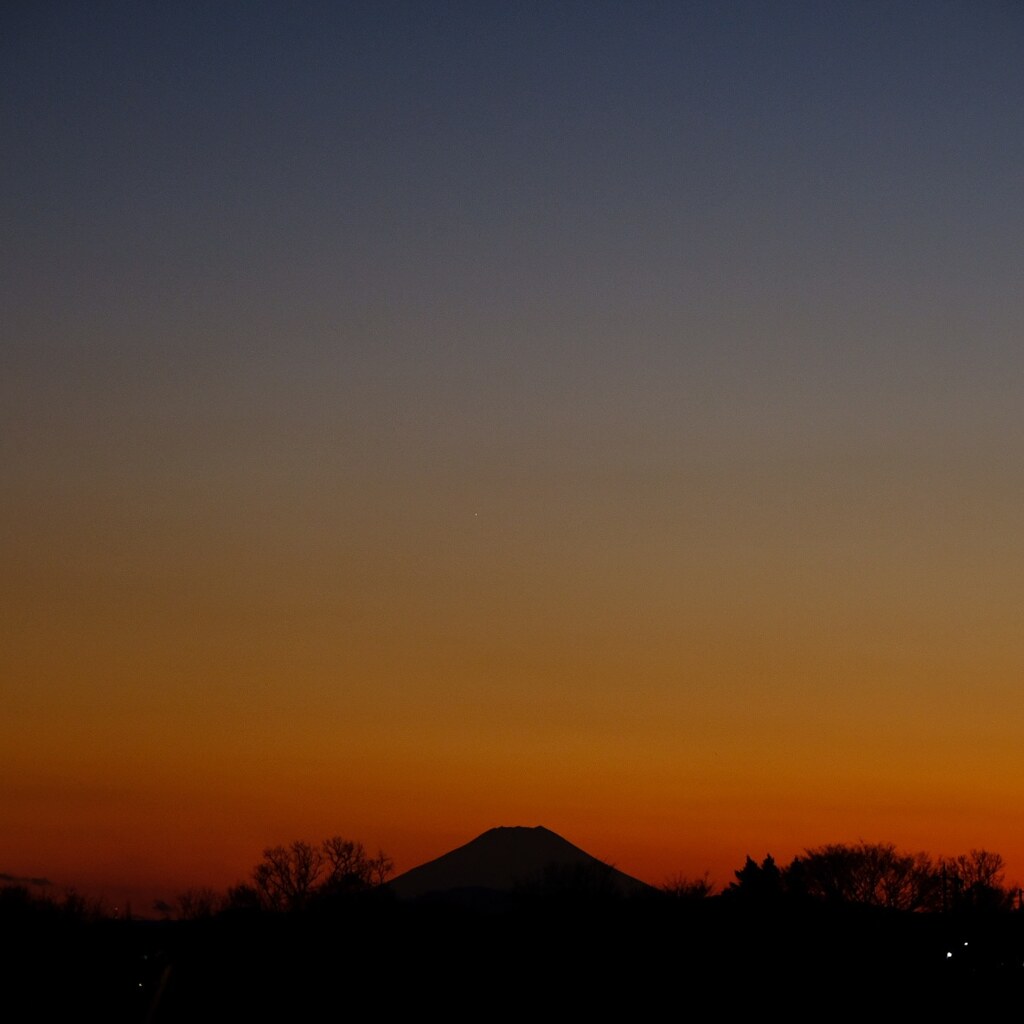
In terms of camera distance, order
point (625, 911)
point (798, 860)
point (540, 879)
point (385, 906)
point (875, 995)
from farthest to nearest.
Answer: point (540, 879), point (798, 860), point (385, 906), point (625, 911), point (875, 995)

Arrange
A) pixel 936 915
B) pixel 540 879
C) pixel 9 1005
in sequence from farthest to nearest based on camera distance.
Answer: pixel 540 879
pixel 936 915
pixel 9 1005

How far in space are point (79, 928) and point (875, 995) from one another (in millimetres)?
67898

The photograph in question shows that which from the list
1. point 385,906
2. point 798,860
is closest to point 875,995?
point 385,906

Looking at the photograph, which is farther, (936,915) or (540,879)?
(540,879)

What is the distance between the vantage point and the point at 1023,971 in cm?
9600

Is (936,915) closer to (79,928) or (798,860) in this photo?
(798,860)

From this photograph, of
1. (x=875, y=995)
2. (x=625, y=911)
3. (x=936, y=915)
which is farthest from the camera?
(x=936, y=915)

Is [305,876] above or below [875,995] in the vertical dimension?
above

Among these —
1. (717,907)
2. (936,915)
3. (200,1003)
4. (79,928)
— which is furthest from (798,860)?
(200,1003)

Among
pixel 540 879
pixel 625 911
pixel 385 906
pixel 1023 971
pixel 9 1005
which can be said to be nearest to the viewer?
pixel 9 1005

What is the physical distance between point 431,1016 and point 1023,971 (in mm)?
40544

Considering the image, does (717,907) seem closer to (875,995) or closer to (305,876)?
(875,995)

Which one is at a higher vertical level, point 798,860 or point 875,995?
point 798,860

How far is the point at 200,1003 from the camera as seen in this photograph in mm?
80312
